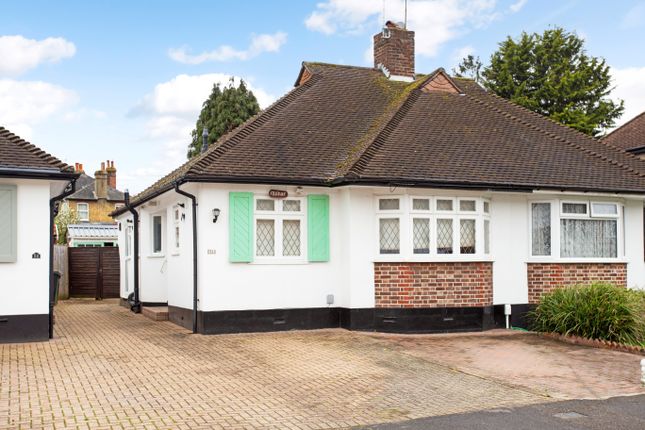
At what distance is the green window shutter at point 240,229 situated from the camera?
45.3ft

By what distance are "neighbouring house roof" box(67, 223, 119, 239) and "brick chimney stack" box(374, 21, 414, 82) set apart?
27162mm

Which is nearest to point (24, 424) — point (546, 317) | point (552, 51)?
point (546, 317)

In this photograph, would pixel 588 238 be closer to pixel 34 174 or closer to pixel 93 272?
pixel 34 174

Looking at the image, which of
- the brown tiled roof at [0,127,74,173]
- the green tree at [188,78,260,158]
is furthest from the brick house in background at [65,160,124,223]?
the brown tiled roof at [0,127,74,173]

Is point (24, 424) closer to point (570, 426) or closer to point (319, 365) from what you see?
point (319, 365)

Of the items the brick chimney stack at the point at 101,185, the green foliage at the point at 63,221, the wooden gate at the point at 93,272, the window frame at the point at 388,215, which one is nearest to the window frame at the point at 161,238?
the wooden gate at the point at 93,272

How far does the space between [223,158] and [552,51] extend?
2608 cm

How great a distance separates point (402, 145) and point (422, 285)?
3.06m

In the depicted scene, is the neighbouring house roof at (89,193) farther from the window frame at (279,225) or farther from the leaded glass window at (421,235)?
the leaded glass window at (421,235)

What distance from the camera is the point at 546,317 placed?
14.4 metres

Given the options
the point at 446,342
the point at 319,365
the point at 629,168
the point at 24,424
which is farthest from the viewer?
the point at 629,168

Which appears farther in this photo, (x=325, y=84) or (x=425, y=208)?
(x=325, y=84)

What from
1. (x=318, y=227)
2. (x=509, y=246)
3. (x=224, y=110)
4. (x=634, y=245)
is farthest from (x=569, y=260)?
(x=224, y=110)

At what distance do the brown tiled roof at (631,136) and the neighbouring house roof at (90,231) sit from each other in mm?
28946
